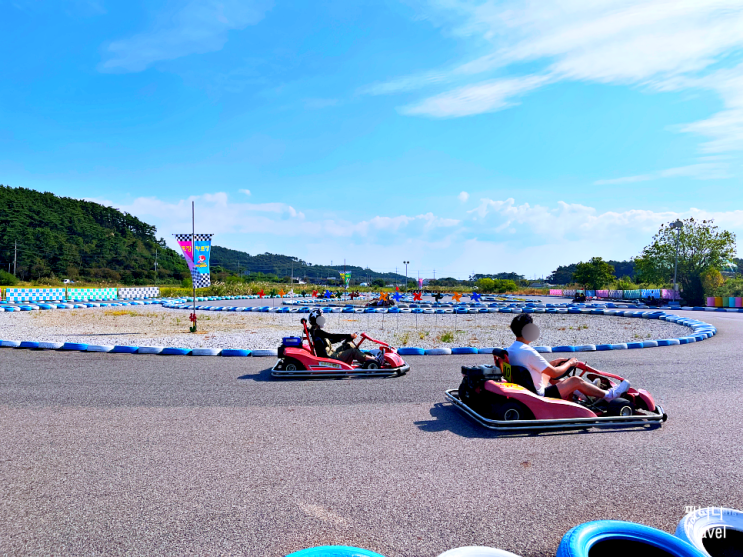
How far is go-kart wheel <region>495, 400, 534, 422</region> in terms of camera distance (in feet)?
15.5

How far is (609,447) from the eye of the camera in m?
4.29

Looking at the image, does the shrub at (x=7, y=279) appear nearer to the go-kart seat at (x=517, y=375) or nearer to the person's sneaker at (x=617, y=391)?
the go-kart seat at (x=517, y=375)

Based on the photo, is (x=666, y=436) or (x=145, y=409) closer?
(x=666, y=436)

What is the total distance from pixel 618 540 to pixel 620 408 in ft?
8.52

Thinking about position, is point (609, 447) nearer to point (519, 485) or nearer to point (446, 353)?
point (519, 485)

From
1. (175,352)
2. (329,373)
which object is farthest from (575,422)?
(175,352)

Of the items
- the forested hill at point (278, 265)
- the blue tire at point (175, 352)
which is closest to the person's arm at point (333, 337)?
the blue tire at point (175, 352)

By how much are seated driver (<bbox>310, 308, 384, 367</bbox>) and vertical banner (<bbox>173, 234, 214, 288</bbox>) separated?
8.08m

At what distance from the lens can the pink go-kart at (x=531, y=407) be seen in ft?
15.4

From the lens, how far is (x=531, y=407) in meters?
4.73

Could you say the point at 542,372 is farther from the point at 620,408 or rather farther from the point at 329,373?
the point at 329,373

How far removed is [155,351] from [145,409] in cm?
451

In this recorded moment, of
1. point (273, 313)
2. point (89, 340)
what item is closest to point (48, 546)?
point (89, 340)

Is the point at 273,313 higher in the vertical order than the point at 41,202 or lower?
lower
